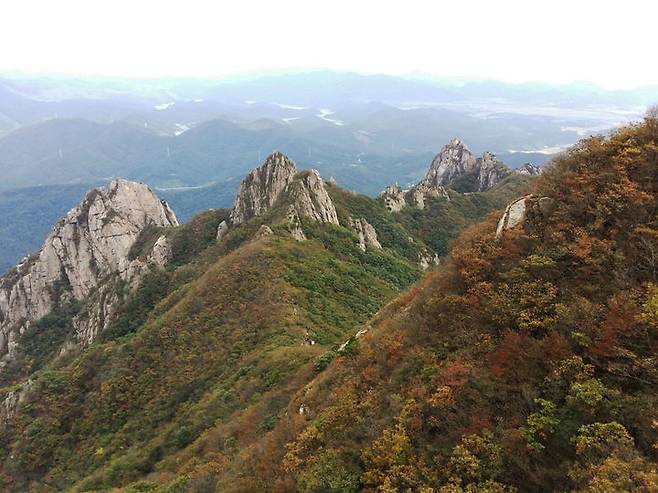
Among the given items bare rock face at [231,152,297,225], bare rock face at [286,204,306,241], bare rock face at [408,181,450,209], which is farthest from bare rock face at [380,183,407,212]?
bare rock face at [286,204,306,241]

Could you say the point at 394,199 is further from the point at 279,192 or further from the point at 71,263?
the point at 71,263

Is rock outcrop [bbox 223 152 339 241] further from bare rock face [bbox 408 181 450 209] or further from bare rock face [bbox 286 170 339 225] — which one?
bare rock face [bbox 408 181 450 209]

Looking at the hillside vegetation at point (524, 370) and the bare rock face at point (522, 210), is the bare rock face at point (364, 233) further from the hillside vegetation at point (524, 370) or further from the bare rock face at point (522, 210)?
the hillside vegetation at point (524, 370)

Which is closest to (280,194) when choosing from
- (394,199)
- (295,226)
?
(295,226)

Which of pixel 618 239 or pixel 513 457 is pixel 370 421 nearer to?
pixel 513 457

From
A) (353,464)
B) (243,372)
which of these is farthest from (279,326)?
(353,464)

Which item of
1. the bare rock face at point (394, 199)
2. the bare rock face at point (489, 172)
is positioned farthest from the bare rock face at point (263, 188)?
the bare rock face at point (489, 172)
